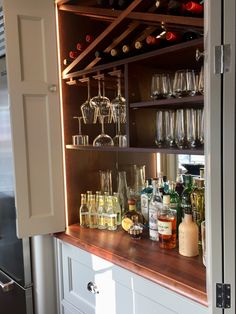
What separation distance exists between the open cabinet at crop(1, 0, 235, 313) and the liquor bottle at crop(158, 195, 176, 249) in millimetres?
76

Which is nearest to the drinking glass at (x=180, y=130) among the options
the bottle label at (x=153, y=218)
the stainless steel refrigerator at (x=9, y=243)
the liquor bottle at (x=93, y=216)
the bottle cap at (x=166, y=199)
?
the bottle cap at (x=166, y=199)

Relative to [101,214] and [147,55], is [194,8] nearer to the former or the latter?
[147,55]

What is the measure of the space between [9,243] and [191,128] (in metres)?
1.29

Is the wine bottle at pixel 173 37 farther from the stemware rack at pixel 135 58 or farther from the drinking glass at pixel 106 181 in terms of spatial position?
the drinking glass at pixel 106 181

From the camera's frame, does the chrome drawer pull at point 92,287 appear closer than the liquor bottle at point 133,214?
Yes

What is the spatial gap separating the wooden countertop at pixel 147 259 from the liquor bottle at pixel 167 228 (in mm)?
37

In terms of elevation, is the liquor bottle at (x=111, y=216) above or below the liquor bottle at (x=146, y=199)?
below

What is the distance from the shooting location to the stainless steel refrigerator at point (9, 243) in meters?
1.82

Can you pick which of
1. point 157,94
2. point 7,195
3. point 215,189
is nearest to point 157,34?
point 157,94

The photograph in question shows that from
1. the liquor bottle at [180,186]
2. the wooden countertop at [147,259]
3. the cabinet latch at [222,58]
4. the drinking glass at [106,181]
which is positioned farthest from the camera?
the drinking glass at [106,181]

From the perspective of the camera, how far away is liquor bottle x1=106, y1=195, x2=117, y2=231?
1.77m

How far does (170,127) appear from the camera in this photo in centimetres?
145

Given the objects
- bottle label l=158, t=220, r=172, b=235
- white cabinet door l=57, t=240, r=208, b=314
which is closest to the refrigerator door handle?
white cabinet door l=57, t=240, r=208, b=314

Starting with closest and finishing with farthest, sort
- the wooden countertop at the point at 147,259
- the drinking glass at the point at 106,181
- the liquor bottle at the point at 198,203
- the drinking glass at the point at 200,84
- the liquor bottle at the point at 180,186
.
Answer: the wooden countertop at the point at 147,259 < the drinking glass at the point at 200,84 < the liquor bottle at the point at 198,203 < the liquor bottle at the point at 180,186 < the drinking glass at the point at 106,181
